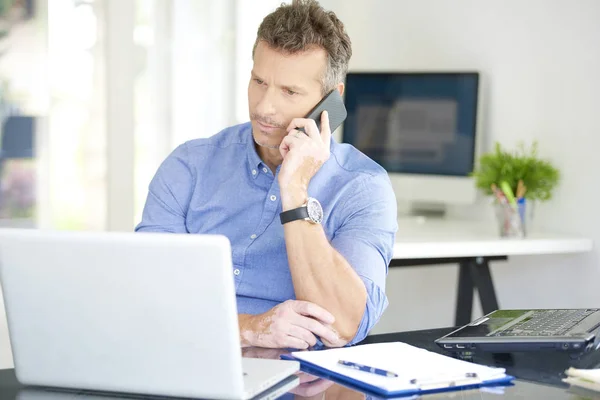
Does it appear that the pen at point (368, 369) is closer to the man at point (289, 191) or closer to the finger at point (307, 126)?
the man at point (289, 191)

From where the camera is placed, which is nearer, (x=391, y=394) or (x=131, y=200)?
(x=391, y=394)

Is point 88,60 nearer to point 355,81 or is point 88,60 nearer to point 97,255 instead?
point 355,81

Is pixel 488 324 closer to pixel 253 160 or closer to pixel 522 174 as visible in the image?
pixel 253 160

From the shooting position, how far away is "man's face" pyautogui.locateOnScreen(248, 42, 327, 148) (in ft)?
6.07

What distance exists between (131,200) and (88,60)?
2.17 feet

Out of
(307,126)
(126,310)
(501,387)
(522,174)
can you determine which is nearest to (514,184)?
(522,174)

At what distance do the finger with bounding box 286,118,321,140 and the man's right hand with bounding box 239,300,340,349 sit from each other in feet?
1.36

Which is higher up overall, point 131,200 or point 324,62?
point 324,62

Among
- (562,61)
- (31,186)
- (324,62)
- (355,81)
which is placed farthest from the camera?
(31,186)

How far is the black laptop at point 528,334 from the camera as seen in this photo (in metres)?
1.35

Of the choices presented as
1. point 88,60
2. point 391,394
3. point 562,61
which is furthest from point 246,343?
point 88,60

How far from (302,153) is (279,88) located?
0.15m

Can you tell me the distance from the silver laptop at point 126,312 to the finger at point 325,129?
80 cm

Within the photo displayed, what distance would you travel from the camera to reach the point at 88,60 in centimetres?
407
